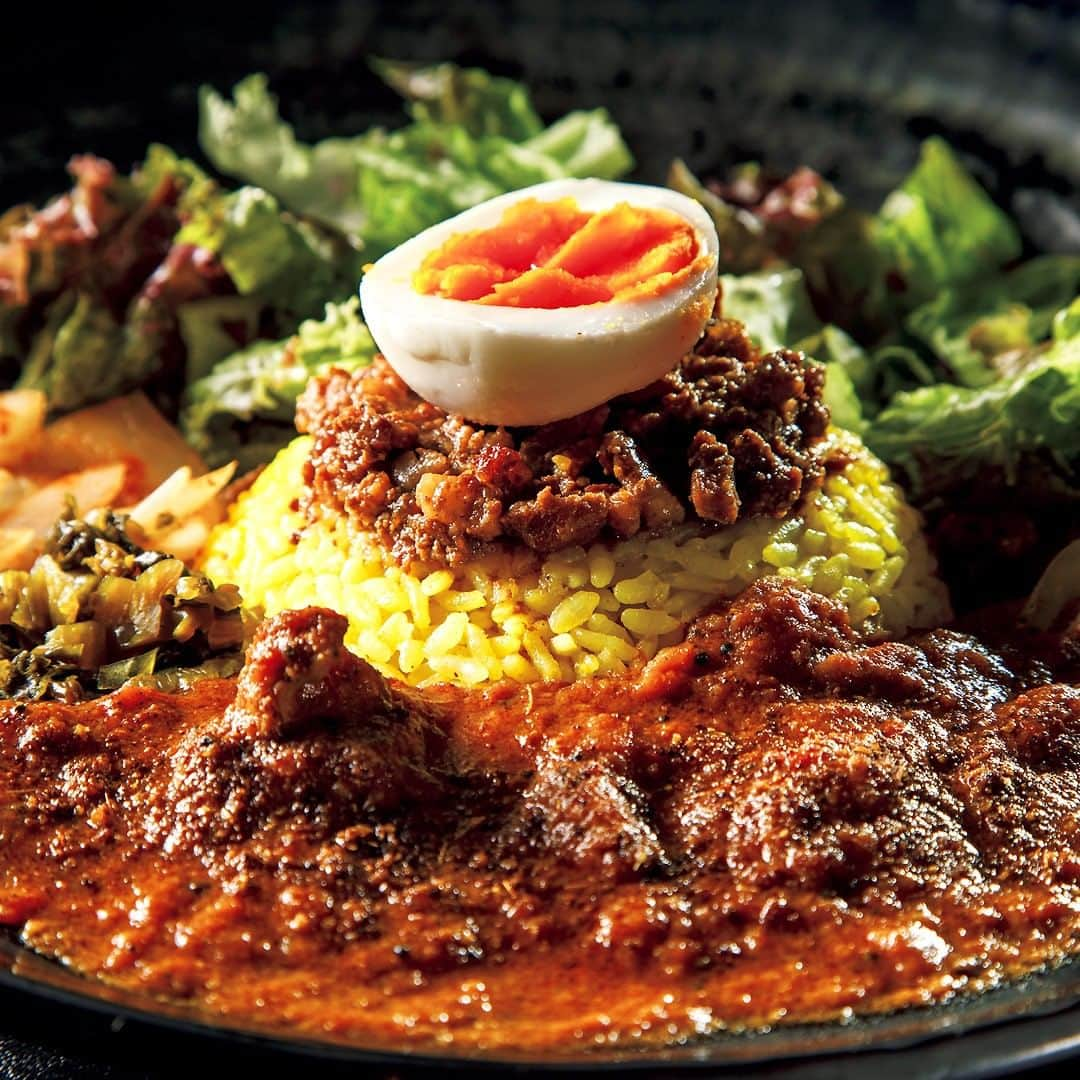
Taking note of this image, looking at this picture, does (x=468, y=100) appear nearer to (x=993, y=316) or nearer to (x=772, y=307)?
(x=772, y=307)

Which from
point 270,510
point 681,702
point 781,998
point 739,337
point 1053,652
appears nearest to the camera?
point 781,998

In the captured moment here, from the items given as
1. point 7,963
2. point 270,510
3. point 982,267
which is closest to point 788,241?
point 982,267

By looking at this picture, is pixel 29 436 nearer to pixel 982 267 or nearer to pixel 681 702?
pixel 681 702

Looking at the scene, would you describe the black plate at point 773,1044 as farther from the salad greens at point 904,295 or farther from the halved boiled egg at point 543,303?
the salad greens at point 904,295

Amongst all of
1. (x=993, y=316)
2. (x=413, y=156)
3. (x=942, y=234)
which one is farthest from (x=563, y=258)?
(x=942, y=234)

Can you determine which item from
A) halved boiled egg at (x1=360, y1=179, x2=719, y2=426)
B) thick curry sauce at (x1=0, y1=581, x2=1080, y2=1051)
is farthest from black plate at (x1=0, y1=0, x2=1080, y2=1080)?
thick curry sauce at (x1=0, y1=581, x2=1080, y2=1051)

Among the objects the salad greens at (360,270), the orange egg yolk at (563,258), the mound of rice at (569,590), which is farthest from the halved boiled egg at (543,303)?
the salad greens at (360,270)
